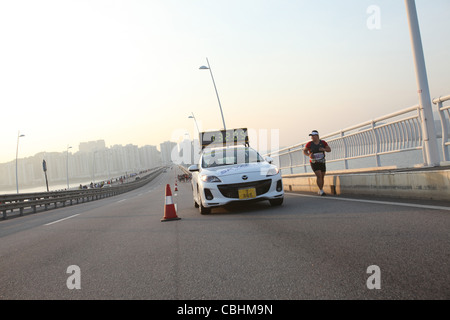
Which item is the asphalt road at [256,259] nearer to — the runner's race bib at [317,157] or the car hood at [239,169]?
the car hood at [239,169]

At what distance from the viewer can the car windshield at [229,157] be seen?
9852 mm

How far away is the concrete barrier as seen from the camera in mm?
6938

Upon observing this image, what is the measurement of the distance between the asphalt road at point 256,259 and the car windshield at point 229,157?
8.57 ft

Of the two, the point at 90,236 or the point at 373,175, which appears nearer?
the point at 90,236

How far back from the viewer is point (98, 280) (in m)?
4.02

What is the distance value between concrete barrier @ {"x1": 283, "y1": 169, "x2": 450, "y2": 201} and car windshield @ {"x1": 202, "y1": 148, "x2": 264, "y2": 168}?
2518 millimetres

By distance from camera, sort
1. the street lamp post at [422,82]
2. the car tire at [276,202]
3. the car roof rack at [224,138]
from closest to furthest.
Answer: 1. the street lamp post at [422,82]
2. the car tire at [276,202]
3. the car roof rack at [224,138]

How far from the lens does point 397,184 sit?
816 cm

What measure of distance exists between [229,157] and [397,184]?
4145 millimetres

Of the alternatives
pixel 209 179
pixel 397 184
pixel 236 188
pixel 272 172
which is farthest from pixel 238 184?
pixel 397 184

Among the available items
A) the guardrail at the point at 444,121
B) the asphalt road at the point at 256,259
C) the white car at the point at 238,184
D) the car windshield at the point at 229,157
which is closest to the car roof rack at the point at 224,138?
the car windshield at the point at 229,157
